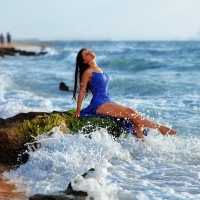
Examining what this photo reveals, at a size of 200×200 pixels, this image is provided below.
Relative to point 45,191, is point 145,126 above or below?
above

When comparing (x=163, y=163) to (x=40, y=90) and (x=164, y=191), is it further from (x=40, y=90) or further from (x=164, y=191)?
(x=40, y=90)

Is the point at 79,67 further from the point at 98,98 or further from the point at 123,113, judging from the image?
the point at 123,113

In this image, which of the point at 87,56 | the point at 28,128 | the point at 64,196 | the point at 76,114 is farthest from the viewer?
the point at 87,56

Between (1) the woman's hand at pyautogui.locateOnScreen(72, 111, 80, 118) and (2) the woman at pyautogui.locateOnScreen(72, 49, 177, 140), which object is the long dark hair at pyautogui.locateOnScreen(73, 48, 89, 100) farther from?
(1) the woman's hand at pyautogui.locateOnScreen(72, 111, 80, 118)

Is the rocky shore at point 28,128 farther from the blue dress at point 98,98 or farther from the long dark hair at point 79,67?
the long dark hair at point 79,67

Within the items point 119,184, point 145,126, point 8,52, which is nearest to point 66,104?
point 145,126

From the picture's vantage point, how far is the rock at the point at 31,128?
6.28 metres

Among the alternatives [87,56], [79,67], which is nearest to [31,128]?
[79,67]

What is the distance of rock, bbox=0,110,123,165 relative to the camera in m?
6.28

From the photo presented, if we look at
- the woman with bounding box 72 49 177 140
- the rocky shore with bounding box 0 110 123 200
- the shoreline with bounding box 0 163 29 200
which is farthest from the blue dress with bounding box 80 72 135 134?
the shoreline with bounding box 0 163 29 200

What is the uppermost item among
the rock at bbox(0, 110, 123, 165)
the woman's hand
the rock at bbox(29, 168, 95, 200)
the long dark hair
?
the long dark hair

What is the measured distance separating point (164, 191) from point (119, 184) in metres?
0.56

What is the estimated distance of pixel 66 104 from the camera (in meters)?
12.3

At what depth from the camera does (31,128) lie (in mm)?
6438
